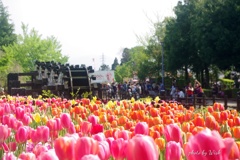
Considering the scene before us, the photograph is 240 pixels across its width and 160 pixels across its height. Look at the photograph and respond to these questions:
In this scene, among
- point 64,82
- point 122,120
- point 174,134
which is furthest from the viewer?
point 64,82

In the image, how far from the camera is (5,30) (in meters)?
73.0

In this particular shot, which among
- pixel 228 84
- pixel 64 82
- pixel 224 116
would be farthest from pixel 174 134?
pixel 228 84

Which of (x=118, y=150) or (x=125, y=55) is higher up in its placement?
(x=125, y=55)

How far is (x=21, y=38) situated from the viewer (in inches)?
2103

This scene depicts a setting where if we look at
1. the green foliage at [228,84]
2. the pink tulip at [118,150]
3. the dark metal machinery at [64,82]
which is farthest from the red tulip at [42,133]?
the green foliage at [228,84]

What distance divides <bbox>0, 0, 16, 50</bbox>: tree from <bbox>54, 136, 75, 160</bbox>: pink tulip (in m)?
70.4

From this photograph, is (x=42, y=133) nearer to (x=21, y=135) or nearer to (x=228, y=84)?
(x=21, y=135)

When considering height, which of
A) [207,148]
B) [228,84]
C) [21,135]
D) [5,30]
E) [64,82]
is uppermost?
[5,30]

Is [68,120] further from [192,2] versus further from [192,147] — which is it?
[192,2]

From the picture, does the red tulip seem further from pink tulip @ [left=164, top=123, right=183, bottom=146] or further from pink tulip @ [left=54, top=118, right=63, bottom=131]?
pink tulip @ [left=164, top=123, right=183, bottom=146]

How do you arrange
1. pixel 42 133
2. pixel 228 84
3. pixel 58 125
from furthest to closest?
1. pixel 228 84
2. pixel 58 125
3. pixel 42 133

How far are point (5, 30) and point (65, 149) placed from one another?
7509 centimetres

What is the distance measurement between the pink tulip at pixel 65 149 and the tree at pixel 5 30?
2773 inches

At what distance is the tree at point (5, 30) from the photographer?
69562 millimetres
